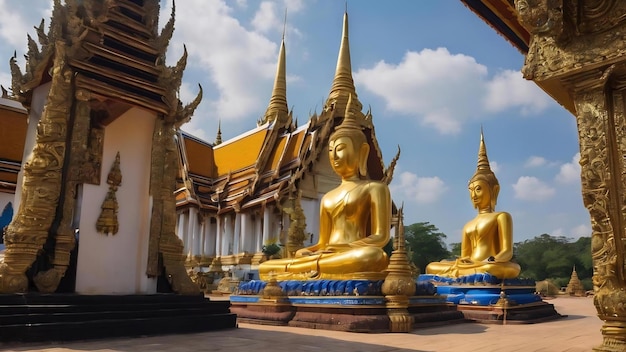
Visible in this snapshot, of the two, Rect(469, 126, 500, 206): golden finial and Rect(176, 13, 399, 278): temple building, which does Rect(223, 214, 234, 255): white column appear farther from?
Answer: Rect(469, 126, 500, 206): golden finial

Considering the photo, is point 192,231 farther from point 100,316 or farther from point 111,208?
point 100,316

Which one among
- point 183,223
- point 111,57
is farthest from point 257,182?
point 111,57

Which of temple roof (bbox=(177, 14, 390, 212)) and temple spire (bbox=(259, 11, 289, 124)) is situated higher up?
temple spire (bbox=(259, 11, 289, 124))

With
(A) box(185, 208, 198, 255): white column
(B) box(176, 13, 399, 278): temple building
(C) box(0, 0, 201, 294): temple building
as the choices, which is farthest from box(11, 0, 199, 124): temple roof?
(A) box(185, 208, 198, 255): white column

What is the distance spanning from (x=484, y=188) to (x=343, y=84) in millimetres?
14727

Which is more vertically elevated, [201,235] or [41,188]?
[201,235]

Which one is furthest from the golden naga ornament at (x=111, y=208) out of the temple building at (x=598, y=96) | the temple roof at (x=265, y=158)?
the temple roof at (x=265, y=158)

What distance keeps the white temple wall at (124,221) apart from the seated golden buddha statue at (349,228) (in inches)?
118

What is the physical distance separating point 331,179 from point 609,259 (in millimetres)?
20236

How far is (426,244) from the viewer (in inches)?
1673

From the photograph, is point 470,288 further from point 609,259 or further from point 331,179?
point 331,179

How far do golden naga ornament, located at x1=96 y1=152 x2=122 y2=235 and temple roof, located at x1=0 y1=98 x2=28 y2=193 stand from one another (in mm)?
4476

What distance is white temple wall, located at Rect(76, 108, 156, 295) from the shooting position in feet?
20.9

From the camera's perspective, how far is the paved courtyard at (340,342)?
501cm
